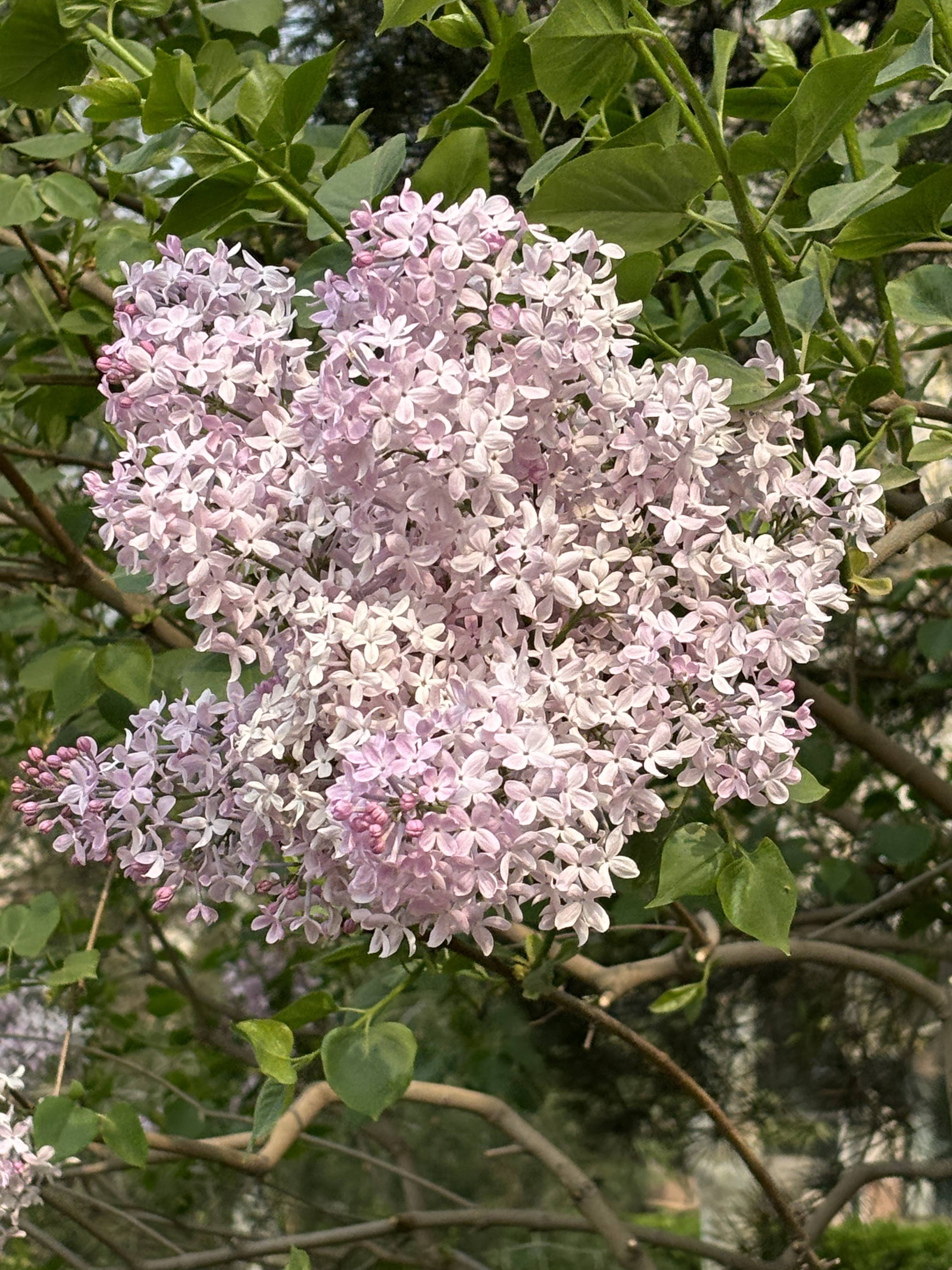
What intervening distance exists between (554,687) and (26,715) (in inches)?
38.8

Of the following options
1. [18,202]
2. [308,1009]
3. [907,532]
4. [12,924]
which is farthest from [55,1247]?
[907,532]

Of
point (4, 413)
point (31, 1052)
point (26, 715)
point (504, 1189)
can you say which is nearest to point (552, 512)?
point (4, 413)

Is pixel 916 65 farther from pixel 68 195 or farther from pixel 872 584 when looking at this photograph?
pixel 68 195

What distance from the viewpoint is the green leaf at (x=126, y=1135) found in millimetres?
861

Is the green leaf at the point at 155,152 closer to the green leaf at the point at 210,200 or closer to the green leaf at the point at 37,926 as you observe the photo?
the green leaf at the point at 210,200

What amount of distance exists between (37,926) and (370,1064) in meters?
0.48

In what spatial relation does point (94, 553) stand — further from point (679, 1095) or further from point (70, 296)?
point (679, 1095)

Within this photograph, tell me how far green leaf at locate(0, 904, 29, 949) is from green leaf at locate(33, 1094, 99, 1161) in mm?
148

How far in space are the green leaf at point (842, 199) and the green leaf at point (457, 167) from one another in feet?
0.42

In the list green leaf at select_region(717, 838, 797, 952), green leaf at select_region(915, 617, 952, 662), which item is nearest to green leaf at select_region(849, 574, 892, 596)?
green leaf at select_region(717, 838, 797, 952)

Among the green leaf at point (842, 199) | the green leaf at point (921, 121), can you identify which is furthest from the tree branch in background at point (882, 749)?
the green leaf at point (842, 199)

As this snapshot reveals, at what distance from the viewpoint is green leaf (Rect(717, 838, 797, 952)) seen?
0.51 metres

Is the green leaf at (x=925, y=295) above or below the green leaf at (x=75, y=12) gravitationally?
below

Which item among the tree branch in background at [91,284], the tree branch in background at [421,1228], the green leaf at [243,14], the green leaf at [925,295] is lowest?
the tree branch in background at [421,1228]
